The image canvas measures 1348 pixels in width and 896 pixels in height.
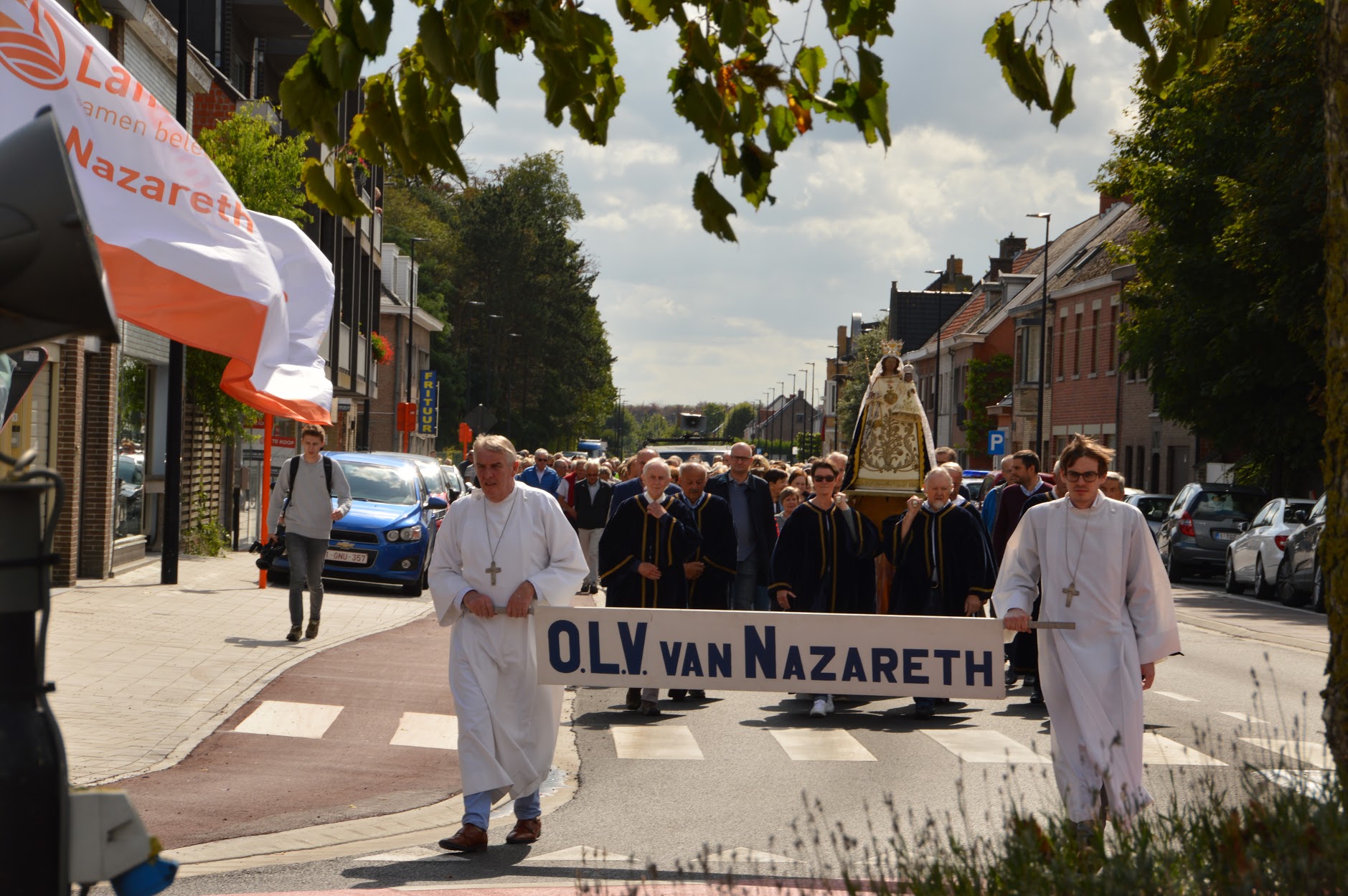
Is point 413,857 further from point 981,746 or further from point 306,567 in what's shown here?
point 306,567

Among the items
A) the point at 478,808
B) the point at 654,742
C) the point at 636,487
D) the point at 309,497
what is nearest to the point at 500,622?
the point at 478,808

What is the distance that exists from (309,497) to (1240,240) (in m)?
20.9

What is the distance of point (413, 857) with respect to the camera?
296 inches

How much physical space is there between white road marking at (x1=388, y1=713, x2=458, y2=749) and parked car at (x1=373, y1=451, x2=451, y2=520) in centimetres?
1288

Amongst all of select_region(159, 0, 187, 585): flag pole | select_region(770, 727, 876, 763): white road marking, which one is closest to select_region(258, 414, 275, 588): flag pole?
select_region(159, 0, 187, 585): flag pole

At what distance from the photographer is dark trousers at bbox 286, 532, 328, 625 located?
51.3 ft

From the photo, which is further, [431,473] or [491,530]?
[431,473]

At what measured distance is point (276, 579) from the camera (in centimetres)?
2222

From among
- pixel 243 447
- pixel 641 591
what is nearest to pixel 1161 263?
pixel 243 447

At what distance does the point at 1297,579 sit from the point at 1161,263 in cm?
1099

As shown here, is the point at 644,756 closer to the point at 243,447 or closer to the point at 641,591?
the point at 641,591

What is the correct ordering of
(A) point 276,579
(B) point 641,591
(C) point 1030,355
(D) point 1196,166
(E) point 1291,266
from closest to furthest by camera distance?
(B) point 641,591 → (A) point 276,579 → (E) point 1291,266 → (D) point 1196,166 → (C) point 1030,355

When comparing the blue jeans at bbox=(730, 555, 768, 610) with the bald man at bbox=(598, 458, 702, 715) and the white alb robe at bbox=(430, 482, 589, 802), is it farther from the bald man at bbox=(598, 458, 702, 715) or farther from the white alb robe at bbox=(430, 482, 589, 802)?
the white alb robe at bbox=(430, 482, 589, 802)

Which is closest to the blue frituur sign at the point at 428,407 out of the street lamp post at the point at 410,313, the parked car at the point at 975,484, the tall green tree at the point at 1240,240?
the street lamp post at the point at 410,313
